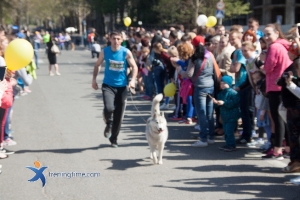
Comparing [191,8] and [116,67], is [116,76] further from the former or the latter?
[191,8]

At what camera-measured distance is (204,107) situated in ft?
30.0

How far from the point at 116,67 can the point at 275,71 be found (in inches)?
108

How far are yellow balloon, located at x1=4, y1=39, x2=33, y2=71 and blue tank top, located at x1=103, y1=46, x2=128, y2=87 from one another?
1541mm

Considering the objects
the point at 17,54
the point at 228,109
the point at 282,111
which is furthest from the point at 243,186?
the point at 17,54

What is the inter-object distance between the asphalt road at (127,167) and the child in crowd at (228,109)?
248 mm

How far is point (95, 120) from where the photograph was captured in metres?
12.2

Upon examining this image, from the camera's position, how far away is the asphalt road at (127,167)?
22.1 ft

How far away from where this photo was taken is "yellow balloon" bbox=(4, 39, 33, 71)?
25.6ft

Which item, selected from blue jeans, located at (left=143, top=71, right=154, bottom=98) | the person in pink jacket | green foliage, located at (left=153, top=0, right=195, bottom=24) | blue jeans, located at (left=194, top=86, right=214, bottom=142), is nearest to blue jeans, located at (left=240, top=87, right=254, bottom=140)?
blue jeans, located at (left=194, top=86, right=214, bottom=142)

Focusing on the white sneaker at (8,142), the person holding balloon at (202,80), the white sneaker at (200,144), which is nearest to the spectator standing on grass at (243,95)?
the person holding balloon at (202,80)

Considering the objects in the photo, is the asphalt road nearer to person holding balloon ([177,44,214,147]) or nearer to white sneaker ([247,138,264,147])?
white sneaker ([247,138,264,147])

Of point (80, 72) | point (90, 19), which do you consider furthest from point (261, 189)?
point (90, 19)

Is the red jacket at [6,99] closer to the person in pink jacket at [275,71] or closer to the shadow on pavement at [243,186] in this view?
the shadow on pavement at [243,186]

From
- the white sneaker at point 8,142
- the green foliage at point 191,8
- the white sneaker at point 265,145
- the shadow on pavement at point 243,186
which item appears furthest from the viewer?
the green foliage at point 191,8
